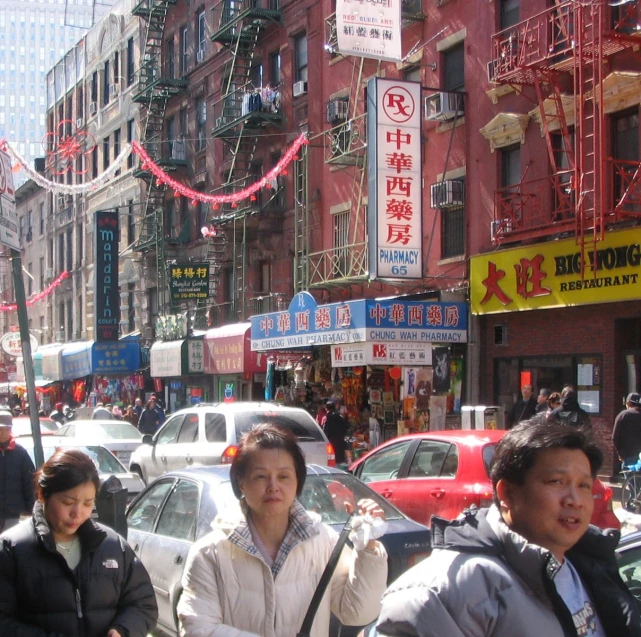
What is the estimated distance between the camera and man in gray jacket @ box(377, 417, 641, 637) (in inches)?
97.0

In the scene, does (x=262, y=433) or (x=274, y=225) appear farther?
(x=274, y=225)

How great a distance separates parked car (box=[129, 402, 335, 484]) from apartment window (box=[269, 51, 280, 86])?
1641 cm

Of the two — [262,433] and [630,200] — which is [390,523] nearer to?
[262,433]

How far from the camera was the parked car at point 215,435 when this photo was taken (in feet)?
47.4

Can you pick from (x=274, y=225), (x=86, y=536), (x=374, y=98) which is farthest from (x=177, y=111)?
(x=86, y=536)

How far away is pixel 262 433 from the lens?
388cm

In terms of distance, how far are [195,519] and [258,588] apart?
406 cm

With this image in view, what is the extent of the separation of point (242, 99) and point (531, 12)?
12700 millimetres

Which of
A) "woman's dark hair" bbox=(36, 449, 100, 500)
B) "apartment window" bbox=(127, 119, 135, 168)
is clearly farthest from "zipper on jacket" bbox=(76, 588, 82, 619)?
"apartment window" bbox=(127, 119, 135, 168)

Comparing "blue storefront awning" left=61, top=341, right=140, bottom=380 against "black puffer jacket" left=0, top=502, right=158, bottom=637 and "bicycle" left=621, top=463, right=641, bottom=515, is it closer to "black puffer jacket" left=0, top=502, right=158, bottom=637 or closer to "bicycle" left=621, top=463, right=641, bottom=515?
"bicycle" left=621, top=463, right=641, bottom=515

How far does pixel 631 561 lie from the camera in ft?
16.2

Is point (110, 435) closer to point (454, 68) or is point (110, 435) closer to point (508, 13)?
point (454, 68)

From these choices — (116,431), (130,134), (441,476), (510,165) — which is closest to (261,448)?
(441,476)

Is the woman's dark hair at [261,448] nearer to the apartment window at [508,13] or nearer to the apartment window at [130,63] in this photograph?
the apartment window at [508,13]
